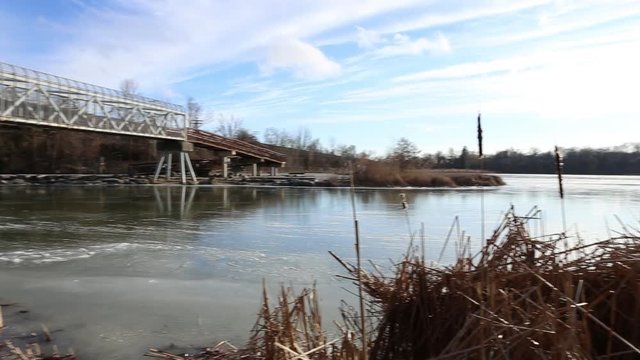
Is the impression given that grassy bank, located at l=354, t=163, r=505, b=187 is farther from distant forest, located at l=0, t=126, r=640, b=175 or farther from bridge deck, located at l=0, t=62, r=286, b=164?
bridge deck, located at l=0, t=62, r=286, b=164

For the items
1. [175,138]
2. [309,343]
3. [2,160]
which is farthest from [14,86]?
[309,343]

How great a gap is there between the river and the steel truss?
608 inches

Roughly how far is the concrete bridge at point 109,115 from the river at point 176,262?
621 inches

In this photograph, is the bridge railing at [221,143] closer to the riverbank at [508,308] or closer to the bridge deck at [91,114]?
the bridge deck at [91,114]

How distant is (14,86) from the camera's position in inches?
1324

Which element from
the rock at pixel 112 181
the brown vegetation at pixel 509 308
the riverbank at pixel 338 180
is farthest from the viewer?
the rock at pixel 112 181

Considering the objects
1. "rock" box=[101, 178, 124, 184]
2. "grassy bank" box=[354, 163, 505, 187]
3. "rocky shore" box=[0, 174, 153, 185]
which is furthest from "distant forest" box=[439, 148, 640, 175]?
"rock" box=[101, 178, 124, 184]

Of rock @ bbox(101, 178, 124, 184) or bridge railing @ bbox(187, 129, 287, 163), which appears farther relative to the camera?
bridge railing @ bbox(187, 129, 287, 163)

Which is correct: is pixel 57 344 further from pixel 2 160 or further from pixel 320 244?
pixel 2 160

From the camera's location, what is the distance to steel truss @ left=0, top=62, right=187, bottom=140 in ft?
111

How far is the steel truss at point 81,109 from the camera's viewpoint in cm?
3369

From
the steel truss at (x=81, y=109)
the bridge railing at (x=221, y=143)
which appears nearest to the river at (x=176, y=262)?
the steel truss at (x=81, y=109)

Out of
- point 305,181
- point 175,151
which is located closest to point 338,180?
point 305,181

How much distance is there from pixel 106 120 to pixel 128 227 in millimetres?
28364
